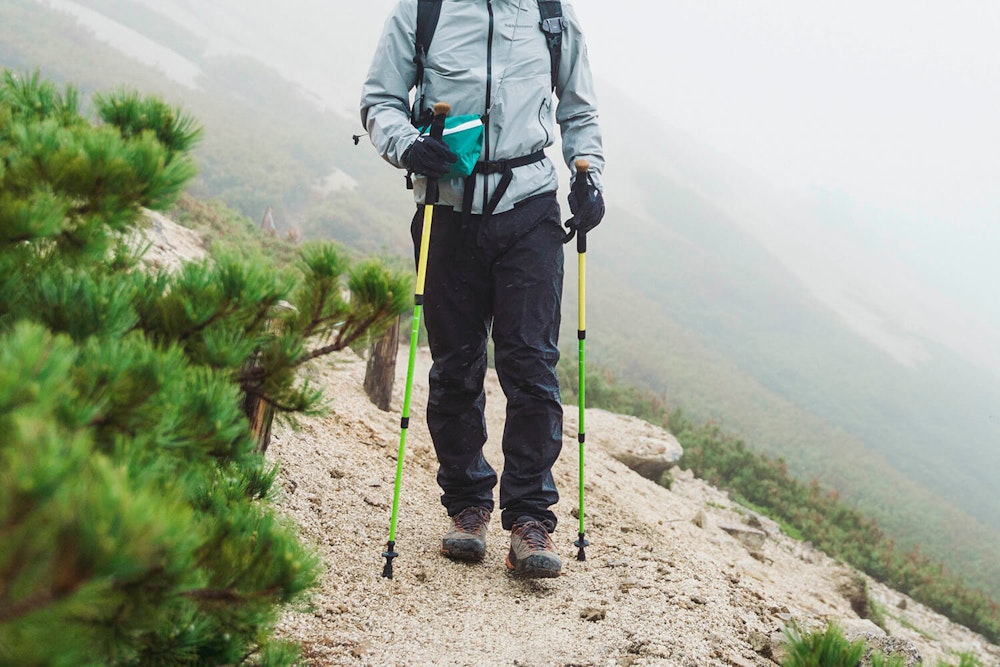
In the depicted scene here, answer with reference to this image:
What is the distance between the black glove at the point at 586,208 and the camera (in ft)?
12.9

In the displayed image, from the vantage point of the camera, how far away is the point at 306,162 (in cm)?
3772

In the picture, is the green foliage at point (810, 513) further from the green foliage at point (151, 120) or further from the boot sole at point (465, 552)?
the green foliage at point (151, 120)

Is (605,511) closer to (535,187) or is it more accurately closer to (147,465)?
(535,187)

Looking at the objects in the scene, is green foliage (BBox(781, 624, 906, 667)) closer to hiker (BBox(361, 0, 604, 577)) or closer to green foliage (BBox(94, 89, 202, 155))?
green foliage (BBox(94, 89, 202, 155))

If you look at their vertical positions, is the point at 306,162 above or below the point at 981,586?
above

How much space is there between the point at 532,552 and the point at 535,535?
92 mm

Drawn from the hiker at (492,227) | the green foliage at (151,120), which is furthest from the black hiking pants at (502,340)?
the green foliage at (151,120)

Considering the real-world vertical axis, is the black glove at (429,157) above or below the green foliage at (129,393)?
above

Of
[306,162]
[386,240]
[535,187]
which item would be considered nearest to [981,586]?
[535,187]

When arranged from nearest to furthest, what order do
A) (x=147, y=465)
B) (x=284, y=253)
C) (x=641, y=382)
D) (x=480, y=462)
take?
(x=147, y=465), (x=480, y=462), (x=284, y=253), (x=641, y=382)

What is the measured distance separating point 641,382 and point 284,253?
1623cm

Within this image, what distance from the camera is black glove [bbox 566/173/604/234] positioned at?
393 cm

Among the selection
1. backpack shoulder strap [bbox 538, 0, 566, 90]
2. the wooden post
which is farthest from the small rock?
backpack shoulder strap [bbox 538, 0, 566, 90]

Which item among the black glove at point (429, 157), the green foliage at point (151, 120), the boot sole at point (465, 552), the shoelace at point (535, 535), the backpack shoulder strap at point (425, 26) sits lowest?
the boot sole at point (465, 552)
